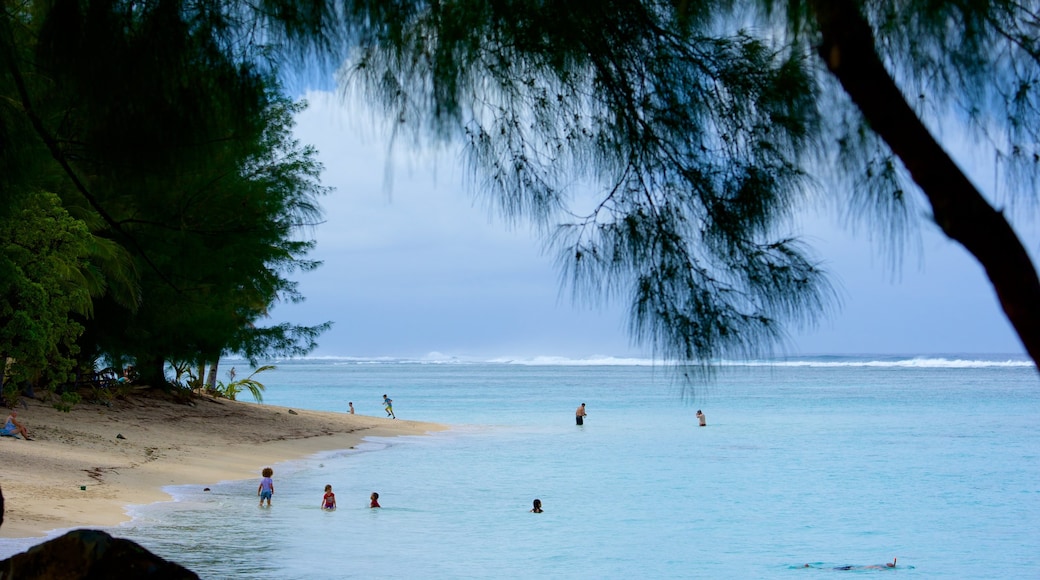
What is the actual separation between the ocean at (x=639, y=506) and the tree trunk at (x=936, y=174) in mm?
1061

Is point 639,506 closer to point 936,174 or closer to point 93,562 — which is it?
point 93,562

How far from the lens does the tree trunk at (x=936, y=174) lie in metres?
2.87

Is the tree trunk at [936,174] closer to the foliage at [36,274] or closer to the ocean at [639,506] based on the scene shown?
the ocean at [639,506]

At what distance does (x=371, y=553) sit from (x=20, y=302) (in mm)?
6439

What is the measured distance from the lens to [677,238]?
13.6ft

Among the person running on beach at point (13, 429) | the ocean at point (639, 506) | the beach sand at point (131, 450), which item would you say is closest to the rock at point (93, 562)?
the ocean at point (639, 506)

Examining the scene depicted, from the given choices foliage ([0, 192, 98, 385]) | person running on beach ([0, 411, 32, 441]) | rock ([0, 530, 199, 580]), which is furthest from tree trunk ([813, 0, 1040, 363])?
person running on beach ([0, 411, 32, 441])

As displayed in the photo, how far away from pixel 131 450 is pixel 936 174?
20.7 meters

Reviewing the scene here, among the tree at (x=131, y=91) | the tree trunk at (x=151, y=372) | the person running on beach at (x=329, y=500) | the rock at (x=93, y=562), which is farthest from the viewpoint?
the tree trunk at (x=151, y=372)

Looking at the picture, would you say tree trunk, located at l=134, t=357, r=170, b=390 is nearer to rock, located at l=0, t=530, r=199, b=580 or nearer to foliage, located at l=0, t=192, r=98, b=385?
foliage, located at l=0, t=192, r=98, b=385

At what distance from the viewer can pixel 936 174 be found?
2.99 metres

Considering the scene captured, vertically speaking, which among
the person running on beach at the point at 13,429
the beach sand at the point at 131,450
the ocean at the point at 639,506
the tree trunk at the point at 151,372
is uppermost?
the tree trunk at the point at 151,372

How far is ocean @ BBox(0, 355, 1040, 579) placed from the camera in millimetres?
15461

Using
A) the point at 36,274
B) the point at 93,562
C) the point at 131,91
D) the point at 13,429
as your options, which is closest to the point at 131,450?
the point at 13,429
